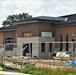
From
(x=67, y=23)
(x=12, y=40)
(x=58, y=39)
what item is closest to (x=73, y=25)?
(x=67, y=23)

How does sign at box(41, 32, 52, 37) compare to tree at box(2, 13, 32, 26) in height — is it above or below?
below

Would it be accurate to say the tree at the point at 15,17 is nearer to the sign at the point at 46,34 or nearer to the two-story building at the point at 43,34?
the two-story building at the point at 43,34

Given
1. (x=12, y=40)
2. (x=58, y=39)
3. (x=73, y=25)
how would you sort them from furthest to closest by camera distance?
1. (x=12, y=40)
2. (x=58, y=39)
3. (x=73, y=25)

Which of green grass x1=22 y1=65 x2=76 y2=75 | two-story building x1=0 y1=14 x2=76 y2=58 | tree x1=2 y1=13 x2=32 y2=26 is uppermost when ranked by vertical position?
tree x1=2 y1=13 x2=32 y2=26

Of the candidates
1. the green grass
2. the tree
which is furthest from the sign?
the tree

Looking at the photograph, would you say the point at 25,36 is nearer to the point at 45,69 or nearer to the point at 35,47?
the point at 35,47

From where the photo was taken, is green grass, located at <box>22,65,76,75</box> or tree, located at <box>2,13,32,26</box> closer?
green grass, located at <box>22,65,76,75</box>

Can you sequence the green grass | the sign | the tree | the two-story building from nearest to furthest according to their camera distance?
the green grass → the two-story building → the sign → the tree

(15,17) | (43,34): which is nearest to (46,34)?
(43,34)

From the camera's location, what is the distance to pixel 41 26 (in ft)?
164

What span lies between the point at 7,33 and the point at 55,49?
16.7 meters

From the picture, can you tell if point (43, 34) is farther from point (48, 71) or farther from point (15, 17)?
point (15, 17)

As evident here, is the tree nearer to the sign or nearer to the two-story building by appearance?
the two-story building

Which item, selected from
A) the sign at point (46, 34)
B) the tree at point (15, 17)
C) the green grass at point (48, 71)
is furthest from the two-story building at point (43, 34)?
the tree at point (15, 17)
